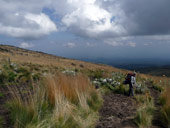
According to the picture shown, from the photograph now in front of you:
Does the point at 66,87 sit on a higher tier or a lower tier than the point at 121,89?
higher

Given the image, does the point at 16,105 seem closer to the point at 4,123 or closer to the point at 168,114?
the point at 4,123

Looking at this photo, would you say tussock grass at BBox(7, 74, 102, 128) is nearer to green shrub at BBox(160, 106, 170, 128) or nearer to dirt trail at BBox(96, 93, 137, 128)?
dirt trail at BBox(96, 93, 137, 128)

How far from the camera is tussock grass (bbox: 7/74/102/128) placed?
9.78ft

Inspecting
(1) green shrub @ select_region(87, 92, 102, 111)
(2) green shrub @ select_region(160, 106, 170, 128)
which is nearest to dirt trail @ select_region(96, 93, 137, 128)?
(1) green shrub @ select_region(87, 92, 102, 111)

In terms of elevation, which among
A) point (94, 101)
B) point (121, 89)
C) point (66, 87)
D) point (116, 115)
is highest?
point (66, 87)

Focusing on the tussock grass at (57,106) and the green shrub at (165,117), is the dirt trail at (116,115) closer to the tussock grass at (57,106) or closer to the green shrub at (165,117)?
the tussock grass at (57,106)

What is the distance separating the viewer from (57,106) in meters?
3.35

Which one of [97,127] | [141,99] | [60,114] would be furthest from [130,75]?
[60,114]

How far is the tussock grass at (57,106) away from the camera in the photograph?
9.78ft

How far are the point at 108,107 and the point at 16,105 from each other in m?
2.39

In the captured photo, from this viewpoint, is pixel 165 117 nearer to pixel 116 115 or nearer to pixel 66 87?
pixel 116 115

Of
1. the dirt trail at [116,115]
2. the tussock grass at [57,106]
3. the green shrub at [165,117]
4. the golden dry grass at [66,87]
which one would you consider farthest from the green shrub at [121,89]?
the green shrub at [165,117]

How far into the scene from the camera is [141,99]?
566 cm

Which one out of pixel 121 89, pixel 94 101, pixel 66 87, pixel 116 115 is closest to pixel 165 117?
pixel 116 115
